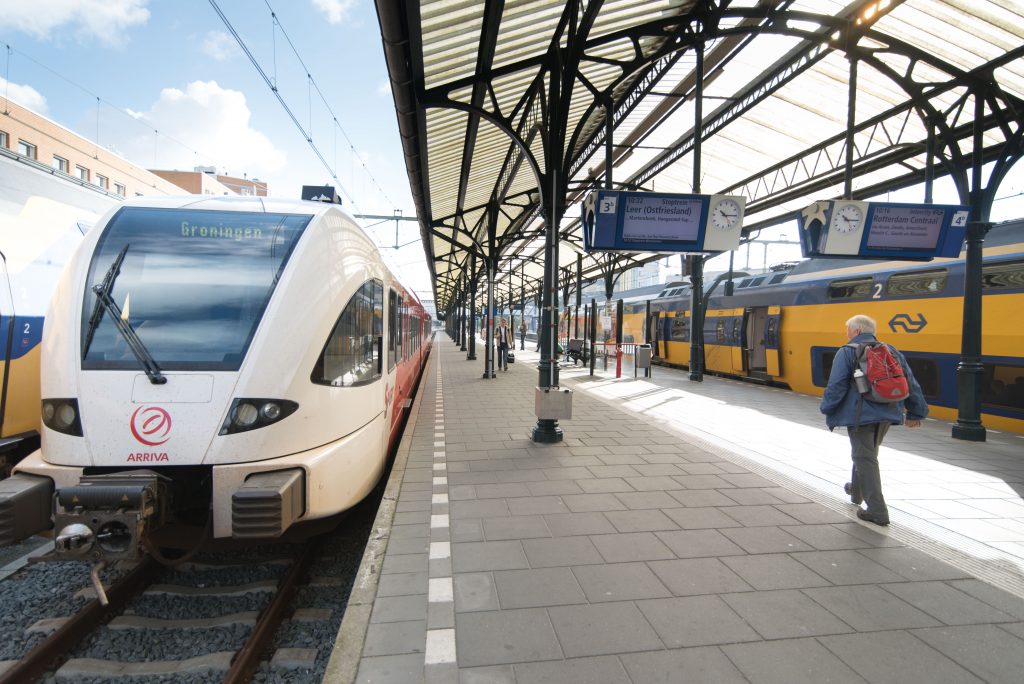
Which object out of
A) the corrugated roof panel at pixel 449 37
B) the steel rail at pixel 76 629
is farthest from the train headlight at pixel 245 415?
the corrugated roof panel at pixel 449 37

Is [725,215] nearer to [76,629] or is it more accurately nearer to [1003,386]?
[1003,386]

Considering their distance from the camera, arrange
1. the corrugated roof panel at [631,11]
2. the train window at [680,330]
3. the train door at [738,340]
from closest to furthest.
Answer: the corrugated roof panel at [631,11], the train door at [738,340], the train window at [680,330]

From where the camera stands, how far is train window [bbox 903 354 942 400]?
8867 millimetres

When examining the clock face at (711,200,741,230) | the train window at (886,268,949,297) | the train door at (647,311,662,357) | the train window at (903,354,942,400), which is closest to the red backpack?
the clock face at (711,200,741,230)

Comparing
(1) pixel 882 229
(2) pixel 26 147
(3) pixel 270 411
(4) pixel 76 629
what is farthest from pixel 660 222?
(2) pixel 26 147

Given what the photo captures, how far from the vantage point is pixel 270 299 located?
11.3 ft

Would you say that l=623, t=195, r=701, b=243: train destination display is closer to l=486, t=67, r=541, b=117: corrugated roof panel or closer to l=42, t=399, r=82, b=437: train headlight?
l=486, t=67, r=541, b=117: corrugated roof panel

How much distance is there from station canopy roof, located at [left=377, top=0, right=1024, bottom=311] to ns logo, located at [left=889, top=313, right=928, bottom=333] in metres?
2.44

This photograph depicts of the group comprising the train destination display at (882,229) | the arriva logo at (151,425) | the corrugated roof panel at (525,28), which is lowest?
the arriva logo at (151,425)

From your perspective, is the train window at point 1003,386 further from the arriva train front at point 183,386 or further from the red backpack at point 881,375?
the arriva train front at point 183,386

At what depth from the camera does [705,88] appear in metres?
10.2

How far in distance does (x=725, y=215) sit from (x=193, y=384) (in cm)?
680

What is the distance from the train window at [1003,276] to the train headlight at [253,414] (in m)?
→ 9.44

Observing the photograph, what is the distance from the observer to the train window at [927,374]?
29.1 feet
